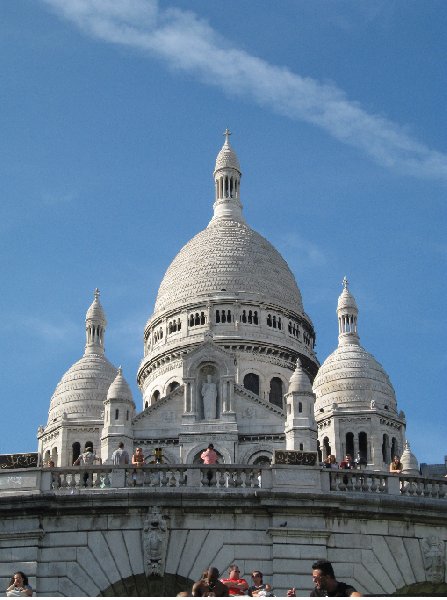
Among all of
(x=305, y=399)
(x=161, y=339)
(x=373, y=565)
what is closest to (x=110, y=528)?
(x=373, y=565)

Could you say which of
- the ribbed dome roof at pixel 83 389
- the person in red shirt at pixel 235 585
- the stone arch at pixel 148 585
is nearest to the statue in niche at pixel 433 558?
the stone arch at pixel 148 585

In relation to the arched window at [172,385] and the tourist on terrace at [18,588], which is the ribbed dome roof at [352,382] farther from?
the tourist on terrace at [18,588]

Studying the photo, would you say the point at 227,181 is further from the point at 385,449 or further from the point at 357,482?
the point at 357,482

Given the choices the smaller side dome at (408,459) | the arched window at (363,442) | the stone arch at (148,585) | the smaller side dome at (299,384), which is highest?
the smaller side dome at (299,384)

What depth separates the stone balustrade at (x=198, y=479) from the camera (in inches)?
1078

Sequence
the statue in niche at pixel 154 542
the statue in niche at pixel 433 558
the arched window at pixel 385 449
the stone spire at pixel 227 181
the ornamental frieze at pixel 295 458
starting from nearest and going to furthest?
the statue in niche at pixel 154 542, the statue in niche at pixel 433 558, the ornamental frieze at pixel 295 458, the arched window at pixel 385 449, the stone spire at pixel 227 181

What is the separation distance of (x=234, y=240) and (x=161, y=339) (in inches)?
439

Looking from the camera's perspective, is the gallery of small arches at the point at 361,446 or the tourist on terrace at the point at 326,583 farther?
the gallery of small arches at the point at 361,446

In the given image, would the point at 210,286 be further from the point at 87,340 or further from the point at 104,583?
the point at 104,583

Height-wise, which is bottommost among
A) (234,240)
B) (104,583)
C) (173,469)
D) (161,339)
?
(104,583)

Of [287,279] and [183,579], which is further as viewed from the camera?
[287,279]

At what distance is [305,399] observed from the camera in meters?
82.2

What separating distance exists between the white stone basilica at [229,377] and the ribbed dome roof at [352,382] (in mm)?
87

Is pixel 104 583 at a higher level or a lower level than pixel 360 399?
lower
